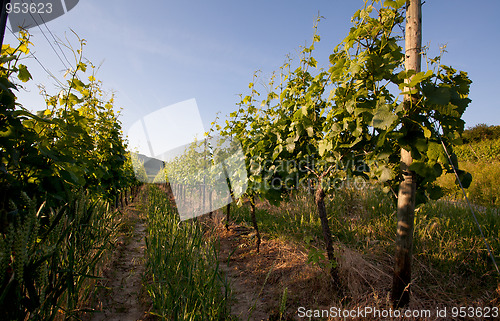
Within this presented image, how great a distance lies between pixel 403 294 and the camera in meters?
1.94

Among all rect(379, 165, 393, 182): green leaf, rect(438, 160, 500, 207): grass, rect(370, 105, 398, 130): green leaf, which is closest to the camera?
rect(370, 105, 398, 130): green leaf

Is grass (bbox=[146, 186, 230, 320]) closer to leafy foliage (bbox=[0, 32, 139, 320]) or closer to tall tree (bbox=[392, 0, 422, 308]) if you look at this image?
leafy foliage (bbox=[0, 32, 139, 320])

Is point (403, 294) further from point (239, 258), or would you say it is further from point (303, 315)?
point (239, 258)

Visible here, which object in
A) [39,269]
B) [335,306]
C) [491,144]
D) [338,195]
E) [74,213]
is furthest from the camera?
[491,144]

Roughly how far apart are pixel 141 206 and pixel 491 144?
15826 millimetres

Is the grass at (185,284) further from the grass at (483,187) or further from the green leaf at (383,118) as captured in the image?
the grass at (483,187)

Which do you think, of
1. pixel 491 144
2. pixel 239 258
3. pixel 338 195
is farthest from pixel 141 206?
pixel 491 144

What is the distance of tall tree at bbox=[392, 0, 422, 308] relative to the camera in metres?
1.79

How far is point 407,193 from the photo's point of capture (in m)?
1.84

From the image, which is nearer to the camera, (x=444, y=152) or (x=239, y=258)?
(x=444, y=152)

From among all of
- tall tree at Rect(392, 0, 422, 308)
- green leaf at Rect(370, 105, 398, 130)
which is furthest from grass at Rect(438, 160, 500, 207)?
green leaf at Rect(370, 105, 398, 130)

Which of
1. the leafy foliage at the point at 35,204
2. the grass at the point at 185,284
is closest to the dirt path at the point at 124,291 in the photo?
the grass at the point at 185,284

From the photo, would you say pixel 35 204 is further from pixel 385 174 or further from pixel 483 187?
pixel 483 187

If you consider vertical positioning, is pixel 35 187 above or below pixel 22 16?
below
